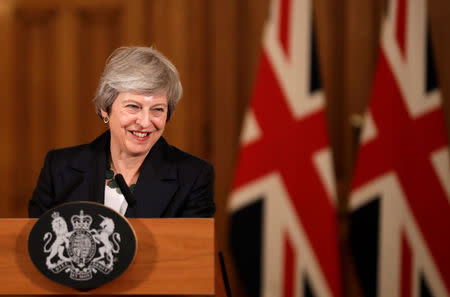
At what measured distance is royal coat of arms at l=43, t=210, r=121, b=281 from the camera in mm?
1097

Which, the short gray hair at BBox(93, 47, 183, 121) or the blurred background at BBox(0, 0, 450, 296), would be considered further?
the blurred background at BBox(0, 0, 450, 296)

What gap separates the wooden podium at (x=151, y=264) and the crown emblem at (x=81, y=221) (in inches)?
3.4

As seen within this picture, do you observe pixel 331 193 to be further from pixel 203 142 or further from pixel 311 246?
pixel 203 142

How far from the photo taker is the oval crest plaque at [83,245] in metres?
1.09

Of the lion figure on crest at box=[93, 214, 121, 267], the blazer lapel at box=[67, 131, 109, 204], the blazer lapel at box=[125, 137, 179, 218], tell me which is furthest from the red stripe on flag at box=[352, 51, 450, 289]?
the lion figure on crest at box=[93, 214, 121, 267]

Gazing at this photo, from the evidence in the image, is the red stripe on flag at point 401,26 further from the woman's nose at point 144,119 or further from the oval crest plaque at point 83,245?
the oval crest plaque at point 83,245

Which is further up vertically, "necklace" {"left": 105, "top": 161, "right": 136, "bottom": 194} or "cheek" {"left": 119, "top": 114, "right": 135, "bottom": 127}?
"cheek" {"left": 119, "top": 114, "right": 135, "bottom": 127}

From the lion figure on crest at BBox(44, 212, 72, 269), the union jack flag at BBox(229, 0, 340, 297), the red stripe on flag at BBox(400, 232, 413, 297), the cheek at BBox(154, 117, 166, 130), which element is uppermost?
the cheek at BBox(154, 117, 166, 130)

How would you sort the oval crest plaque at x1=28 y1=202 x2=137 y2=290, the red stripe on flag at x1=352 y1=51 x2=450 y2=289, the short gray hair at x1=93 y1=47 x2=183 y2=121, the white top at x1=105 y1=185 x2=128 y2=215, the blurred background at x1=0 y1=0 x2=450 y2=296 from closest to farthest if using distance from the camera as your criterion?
the oval crest plaque at x1=28 y1=202 x2=137 y2=290, the short gray hair at x1=93 y1=47 x2=183 y2=121, the white top at x1=105 y1=185 x2=128 y2=215, the red stripe on flag at x1=352 y1=51 x2=450 y2=289, the blurred background at x1=0 y1=0 x2=450 y2=296

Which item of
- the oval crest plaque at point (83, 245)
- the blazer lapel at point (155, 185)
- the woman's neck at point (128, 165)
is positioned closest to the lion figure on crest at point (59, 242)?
the oval crest plaque at point (83, 245)

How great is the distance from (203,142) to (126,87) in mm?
1593

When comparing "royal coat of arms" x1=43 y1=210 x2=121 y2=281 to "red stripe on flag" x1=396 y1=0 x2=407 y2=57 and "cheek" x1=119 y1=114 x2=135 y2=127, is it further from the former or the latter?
"red stripe on flag" x1=396 y1=0 x2=407 y2=57

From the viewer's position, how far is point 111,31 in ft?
10.7

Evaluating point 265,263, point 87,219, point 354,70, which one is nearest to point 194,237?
point 87,219
